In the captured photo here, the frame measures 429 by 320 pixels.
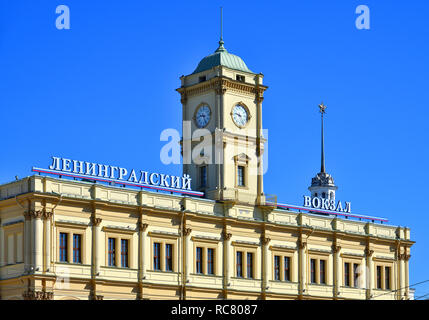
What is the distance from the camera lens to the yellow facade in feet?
231

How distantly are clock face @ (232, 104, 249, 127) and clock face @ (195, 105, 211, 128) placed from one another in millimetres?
2515

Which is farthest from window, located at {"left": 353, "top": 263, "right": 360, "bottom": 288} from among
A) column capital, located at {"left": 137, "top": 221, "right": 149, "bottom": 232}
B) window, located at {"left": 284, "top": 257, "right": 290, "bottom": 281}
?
column capital, located at {"left": 137, "top": 221, "right": 149, "bottom": 232}

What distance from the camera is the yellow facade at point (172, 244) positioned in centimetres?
7050

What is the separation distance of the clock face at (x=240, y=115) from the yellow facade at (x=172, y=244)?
27.5 feet

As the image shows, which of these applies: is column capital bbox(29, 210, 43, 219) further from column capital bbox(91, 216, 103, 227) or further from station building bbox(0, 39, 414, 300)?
column capital bbox(91, 216, 103, 227)

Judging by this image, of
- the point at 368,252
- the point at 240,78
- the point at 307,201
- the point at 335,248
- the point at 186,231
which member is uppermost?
the point at 240,78

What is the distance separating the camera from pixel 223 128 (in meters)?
Result: 85.6

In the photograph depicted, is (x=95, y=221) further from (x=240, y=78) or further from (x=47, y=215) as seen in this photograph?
(x=240, y=78)

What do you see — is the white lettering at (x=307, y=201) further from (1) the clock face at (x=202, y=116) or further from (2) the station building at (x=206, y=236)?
(1) the clock face at (x=202, y=116)

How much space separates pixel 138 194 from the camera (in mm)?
76938

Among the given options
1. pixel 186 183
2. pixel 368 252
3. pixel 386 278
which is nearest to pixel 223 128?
pixel 186 183

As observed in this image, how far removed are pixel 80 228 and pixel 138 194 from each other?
6.58 metres

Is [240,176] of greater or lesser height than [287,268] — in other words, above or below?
above

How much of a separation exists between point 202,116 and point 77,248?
21588 millimetres
